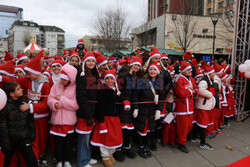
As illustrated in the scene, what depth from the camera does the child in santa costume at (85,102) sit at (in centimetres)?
300

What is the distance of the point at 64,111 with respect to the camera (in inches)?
119

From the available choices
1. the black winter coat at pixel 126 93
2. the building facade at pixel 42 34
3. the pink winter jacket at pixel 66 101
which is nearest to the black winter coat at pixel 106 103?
the black winter coat at pixel 126 93

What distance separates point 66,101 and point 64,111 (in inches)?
7.6

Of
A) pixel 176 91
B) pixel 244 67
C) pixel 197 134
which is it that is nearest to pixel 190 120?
pixel 176 91

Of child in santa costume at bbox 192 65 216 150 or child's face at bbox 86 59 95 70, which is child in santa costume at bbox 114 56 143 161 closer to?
child's face at bbox 86 59 95 70

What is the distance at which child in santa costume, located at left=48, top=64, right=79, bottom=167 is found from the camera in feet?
9.77

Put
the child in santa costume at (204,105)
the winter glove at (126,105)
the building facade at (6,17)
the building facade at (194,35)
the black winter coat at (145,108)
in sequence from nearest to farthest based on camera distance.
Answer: the winter glove at (126,105) → the black winter coat at (145,108) → the child in santa costume at (204,105) → the building facade at (194,35) → the building facade at (6,17)

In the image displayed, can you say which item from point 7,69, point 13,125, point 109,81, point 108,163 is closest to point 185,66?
point 109,81

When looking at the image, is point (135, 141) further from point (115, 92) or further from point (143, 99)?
point (115, 92)

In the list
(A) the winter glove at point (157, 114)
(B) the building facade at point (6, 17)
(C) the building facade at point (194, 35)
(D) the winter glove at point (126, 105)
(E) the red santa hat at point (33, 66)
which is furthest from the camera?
(B) the building facade at point (6, 17)

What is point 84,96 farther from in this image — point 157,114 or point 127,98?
point 157,114

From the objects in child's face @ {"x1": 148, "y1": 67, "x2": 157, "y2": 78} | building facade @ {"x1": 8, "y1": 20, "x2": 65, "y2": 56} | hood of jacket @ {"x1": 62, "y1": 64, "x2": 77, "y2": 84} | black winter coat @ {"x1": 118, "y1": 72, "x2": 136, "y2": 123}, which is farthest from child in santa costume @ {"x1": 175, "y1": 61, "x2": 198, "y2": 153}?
building facade @ {"x1": 8, "y1": 20, "x2": 65, "y2": 56}

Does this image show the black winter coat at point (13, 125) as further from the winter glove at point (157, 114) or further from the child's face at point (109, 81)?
the winter glove at point (157, 114)

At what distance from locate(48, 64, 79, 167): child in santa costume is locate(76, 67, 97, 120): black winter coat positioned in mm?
95
